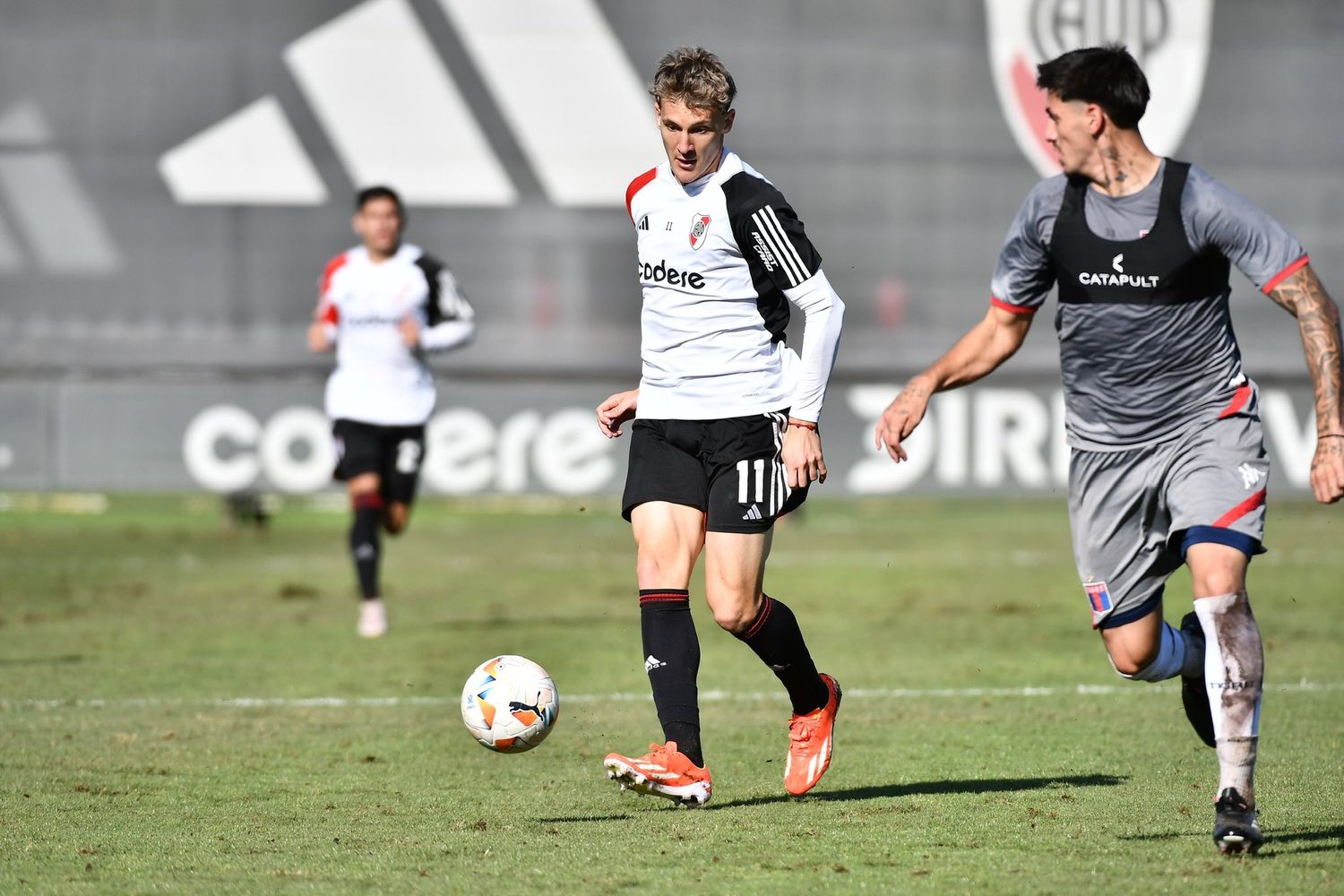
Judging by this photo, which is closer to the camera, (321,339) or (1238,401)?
(1238,401)

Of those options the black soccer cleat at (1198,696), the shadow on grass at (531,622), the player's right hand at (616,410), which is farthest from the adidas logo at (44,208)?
the black soccer cleat at (1198,696)

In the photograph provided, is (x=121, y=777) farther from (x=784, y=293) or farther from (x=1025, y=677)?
(x=1025, y=677)

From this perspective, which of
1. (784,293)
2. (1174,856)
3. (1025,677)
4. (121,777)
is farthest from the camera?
(1025,677)

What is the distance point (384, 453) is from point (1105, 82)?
24.4 ft

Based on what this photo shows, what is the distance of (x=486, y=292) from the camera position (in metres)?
16.4

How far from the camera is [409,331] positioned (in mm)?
12000

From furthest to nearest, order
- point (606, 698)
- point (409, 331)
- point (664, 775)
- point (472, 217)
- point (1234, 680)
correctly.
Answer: point (472, 217)
point (409, 331)
point (606, 698)
point (664, 775)
point (1234, 680)

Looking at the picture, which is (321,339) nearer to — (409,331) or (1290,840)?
(409,331)

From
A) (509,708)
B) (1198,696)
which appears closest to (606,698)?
Answer: (509,708)

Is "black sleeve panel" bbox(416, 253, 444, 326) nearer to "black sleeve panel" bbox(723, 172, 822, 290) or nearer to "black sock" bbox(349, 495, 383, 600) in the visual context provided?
"black sock" bbox(349, 495, 383, 600)

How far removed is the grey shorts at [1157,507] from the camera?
17.4 ft

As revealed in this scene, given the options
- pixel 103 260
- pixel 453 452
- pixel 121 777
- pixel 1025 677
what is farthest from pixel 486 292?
pixel 121 777

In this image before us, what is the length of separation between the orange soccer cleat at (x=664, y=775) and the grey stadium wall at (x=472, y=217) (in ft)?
34.4

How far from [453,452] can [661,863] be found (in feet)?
37.5
